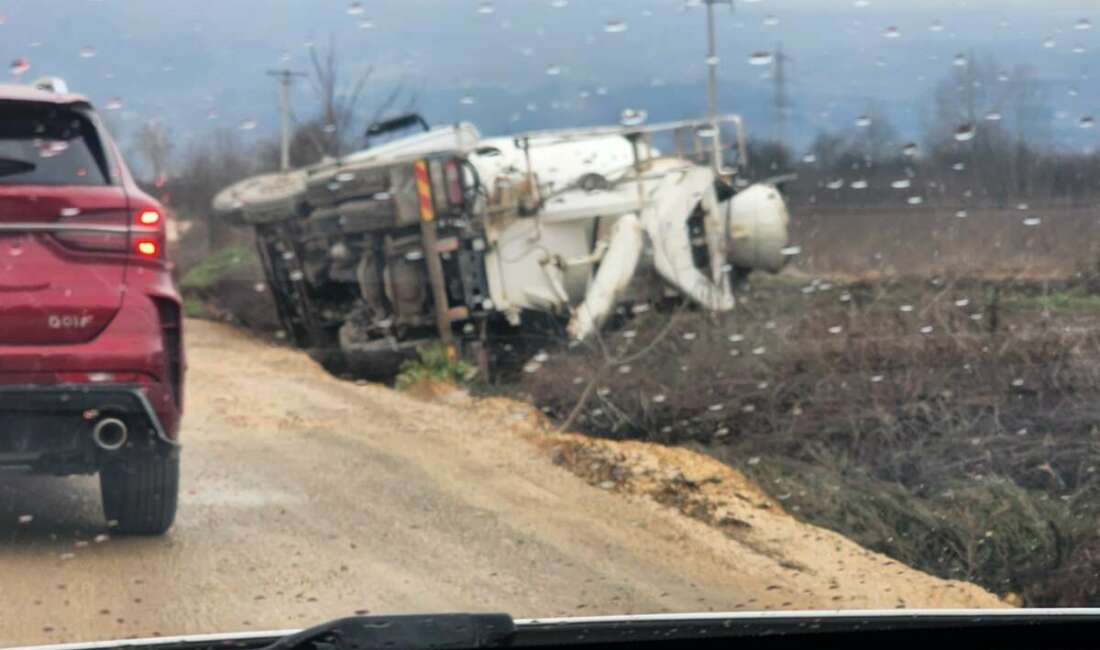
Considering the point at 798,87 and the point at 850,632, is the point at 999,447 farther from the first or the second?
the point at 850,632

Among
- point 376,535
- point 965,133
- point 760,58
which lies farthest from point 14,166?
point 965,133

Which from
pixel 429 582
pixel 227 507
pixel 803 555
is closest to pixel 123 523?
pixel 227 507

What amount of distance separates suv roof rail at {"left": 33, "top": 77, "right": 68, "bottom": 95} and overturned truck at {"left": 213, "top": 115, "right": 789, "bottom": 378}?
1.04m

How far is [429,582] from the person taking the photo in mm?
4867

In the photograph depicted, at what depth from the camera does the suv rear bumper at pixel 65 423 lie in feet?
15.6

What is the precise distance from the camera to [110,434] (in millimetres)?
5004

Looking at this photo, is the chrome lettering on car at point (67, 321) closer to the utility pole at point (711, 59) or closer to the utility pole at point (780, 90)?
the utility pole at point (711, 59)

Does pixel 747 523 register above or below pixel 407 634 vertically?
below

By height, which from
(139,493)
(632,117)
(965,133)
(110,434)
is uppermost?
(632,117)

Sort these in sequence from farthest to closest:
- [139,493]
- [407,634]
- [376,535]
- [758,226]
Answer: [758,226]
[376,535]
[139,493]
[407,634]

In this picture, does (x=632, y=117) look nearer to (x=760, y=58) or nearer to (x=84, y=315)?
(x=760, y=58)

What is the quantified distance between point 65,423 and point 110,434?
0.56ft

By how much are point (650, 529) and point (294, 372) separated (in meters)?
1.82

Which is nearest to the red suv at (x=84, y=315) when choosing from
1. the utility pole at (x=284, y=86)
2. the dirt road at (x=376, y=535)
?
the dirt road at (x=376, y=535)
